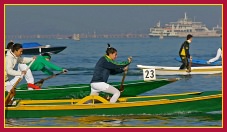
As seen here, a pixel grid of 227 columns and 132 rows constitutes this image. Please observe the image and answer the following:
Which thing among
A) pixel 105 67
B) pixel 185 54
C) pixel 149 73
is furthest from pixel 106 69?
pixel 185 54

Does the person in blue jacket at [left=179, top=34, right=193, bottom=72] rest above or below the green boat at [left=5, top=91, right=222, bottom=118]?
above

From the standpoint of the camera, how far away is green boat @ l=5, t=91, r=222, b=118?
670 inches

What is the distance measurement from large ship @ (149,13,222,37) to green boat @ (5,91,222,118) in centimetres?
13739

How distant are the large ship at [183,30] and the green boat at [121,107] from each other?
451 ft

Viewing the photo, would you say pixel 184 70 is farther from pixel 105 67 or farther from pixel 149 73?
pixel 105 67

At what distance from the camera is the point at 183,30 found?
156 metres

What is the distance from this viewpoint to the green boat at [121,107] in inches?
670

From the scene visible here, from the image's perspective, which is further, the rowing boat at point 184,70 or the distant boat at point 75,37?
the distant boat at point 75,37

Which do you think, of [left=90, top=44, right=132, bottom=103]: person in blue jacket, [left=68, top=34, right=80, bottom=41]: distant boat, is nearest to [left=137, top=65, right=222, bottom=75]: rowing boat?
[left=90, top=44, right=132, bottom=103]: person in blue jacket

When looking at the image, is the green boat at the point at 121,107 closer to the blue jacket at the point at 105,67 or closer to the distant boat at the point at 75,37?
the blue jacket at the point at 105,67

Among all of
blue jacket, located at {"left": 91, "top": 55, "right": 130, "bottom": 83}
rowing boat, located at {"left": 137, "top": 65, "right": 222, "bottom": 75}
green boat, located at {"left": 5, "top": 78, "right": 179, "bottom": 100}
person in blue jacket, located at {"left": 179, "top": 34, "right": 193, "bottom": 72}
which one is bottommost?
green boat, located at {"left": 5, "top": 78, "right": 179, "bottom": 100}

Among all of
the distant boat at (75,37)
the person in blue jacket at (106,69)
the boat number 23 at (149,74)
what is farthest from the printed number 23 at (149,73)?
the distant boat at (75,37)

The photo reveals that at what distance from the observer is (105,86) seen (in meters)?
17.3

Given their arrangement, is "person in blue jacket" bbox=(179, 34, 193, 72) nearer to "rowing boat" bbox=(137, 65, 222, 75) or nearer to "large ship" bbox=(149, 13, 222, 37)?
"rowing boat" bbox=(137, 65, 222, 75)
